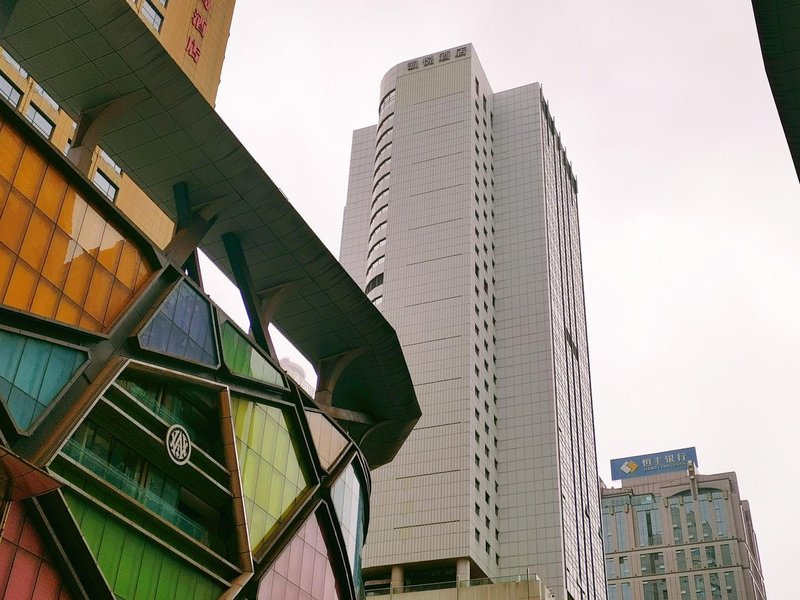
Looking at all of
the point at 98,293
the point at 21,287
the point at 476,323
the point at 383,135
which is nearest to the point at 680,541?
the point at 476,323

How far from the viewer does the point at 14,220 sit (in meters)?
26.6

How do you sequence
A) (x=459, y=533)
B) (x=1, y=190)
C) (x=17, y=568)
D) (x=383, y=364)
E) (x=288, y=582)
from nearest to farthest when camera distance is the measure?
1. (x=17, y=568)
2. (x=1, y=190)
3. (x=288, y=582)
4. (x=383, y=364)
5. (x=459, y=533)

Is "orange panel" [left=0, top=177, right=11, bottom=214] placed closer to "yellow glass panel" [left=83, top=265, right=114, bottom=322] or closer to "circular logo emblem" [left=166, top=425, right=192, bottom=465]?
"yellow glass panel" [left=83, top=265, right=114, bottom=322]

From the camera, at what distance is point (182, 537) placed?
102 ft

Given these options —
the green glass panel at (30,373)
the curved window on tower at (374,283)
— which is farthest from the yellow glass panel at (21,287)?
the curved window on tower at (374,283)

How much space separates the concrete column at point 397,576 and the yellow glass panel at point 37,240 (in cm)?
4767

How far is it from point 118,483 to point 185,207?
13.7 m

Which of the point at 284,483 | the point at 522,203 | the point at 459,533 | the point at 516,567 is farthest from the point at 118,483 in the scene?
the point at 522,203

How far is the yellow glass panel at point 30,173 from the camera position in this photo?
27.2 metres

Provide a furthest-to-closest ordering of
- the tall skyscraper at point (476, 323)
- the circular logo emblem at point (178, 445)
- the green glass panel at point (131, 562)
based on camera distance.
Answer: the tall skyscraper at point (476, 323), the circular logo emblem at point (178, 445), the green glass panel at point (131, 562)

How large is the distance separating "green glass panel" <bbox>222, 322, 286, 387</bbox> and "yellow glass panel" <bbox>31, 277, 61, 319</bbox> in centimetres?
880

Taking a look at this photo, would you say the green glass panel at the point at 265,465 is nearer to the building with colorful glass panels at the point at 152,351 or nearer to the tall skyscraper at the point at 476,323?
the building with colorful glass panels at the point at 152,351

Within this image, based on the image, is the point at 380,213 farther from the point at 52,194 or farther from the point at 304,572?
the point at 52,194

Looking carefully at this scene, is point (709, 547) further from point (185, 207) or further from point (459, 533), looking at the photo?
point (185, 207)
